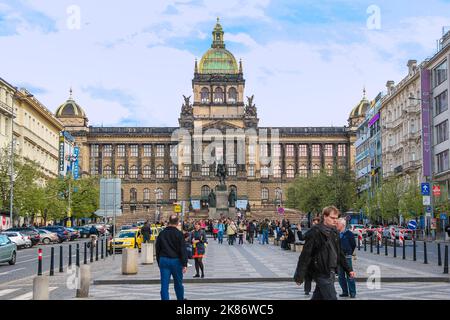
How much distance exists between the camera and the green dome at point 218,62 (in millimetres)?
167625

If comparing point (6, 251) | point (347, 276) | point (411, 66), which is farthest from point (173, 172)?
point (347, 276)

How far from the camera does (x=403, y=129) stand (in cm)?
9581

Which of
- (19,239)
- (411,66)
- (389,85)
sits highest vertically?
(389,85)

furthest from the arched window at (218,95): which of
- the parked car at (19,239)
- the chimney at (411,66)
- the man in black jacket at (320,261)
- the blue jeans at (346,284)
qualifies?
the man in black jacket at (320,261)

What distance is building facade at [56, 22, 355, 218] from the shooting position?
162000mm

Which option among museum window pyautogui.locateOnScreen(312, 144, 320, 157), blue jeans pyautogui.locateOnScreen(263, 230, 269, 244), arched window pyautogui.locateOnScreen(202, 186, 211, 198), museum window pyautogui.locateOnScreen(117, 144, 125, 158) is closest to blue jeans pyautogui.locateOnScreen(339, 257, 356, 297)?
blue jeans pyautogui.locateOnScreen(263, 230, 269, 244)

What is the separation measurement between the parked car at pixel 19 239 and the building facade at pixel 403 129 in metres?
43.0

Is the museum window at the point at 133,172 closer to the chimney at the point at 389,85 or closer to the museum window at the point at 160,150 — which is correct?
the museum window at the point at 160,150

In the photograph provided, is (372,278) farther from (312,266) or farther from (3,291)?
(312,266)

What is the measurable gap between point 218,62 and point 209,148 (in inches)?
755

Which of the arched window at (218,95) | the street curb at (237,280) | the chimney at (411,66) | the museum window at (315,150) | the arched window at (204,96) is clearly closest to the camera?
the street curb at (237,280)

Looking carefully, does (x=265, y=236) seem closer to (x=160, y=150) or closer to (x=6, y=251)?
(x=6, y=251)

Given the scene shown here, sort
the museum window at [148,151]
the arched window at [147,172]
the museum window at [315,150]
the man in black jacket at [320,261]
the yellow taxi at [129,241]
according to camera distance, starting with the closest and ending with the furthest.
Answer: the man in black jacket at [320,261]
the yellow taxi at [129,241]
the arched window at [147,172]
the museum window at [148,151]
the museum window at [315,150]

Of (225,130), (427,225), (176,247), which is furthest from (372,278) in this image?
(225,130)
